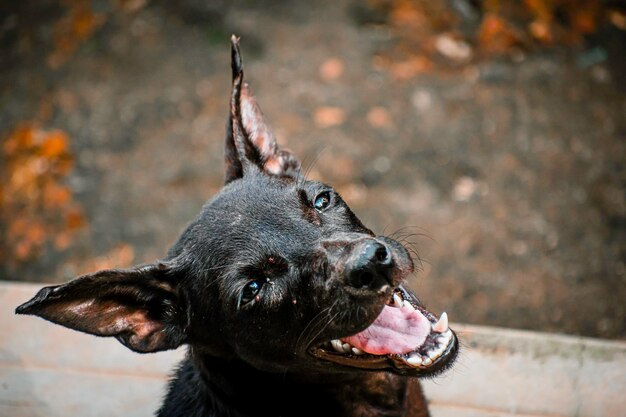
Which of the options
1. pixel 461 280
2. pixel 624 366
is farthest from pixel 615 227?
pixel 624 366

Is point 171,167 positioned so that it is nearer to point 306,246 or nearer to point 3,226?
point 3,226

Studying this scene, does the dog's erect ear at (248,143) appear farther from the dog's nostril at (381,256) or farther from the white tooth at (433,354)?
the white tooth at (433,354)

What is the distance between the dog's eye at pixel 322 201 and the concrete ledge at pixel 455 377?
4.18 ft

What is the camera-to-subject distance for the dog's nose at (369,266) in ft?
10.7

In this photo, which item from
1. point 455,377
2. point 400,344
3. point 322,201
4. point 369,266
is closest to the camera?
point 369,266

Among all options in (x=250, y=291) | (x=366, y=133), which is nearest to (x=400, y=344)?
(x=250, y=291)

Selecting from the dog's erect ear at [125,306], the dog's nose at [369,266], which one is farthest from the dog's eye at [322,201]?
the dog's erect ear at [125,306]

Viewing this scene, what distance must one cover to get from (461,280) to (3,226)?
170 inches

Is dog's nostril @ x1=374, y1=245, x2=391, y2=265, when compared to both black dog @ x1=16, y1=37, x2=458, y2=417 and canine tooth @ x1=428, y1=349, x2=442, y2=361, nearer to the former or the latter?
black dog @ x1=16, y1=37, x2=458, y2=417

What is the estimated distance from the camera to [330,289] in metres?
3.38

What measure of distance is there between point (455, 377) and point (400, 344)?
1.24 metres

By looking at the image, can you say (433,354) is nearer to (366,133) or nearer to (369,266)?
(369,266)

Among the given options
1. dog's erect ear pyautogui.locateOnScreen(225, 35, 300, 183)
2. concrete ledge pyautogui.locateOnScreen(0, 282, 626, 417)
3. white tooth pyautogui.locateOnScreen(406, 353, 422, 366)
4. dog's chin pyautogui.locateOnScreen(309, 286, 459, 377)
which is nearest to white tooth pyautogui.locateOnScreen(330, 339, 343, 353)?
dog's chin pyautogui.locateOnScreen(309, 286, 459, 377)

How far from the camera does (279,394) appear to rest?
374 cm
